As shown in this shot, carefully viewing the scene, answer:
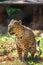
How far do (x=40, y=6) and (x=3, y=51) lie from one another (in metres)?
6.69

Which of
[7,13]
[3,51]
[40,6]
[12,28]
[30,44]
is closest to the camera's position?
[12,28]

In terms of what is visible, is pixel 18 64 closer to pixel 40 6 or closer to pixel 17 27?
pixel 17 27

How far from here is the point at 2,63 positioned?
679cm

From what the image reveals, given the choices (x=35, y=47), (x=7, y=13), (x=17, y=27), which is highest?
(x=17, y=27)

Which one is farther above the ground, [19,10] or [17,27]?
[17,27]

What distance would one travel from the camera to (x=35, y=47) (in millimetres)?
6992

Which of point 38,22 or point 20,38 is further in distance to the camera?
point 38,22

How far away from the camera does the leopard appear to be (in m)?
6.47

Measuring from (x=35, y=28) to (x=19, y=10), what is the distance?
2832 mm

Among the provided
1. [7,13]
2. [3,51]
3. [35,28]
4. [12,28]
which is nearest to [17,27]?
[12,28]

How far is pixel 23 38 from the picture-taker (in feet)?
21.9

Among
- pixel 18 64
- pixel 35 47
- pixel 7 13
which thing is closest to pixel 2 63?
pixel 18 64

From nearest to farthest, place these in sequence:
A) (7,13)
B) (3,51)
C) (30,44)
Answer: (30,44)
(3,51)
(7,13)

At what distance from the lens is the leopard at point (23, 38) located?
21.2 feet
